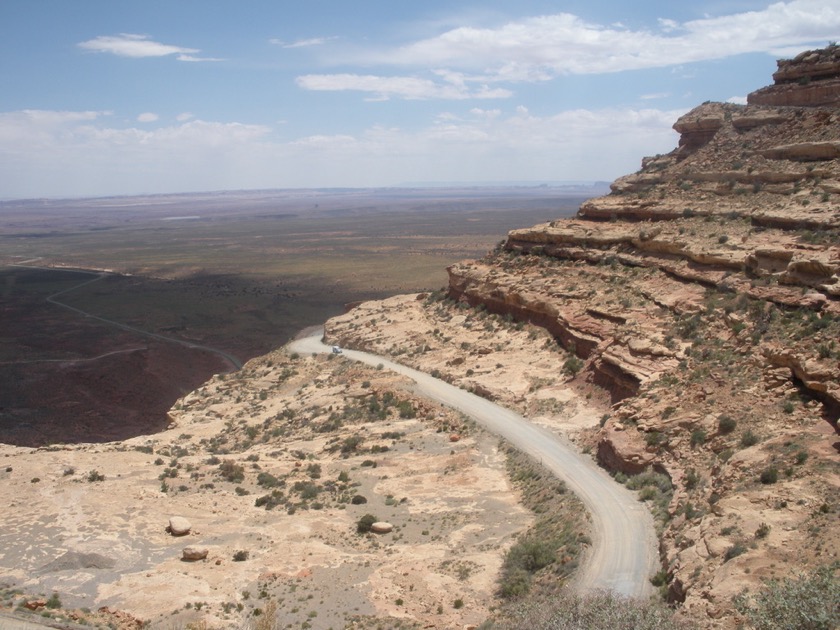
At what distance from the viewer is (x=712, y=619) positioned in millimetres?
12000

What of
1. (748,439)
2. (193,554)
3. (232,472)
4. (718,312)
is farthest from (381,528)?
(718,312)

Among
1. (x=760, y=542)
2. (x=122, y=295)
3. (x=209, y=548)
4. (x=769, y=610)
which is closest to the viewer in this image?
(x=769, y=610)

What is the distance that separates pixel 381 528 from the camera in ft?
68.0

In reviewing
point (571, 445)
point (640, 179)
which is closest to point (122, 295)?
point (640, 179)

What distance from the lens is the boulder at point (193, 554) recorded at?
60.2 ft

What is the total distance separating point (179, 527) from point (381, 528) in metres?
5.60

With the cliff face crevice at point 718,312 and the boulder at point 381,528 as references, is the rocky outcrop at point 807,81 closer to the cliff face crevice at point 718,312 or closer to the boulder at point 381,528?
the cliff face crevice at point 718,312

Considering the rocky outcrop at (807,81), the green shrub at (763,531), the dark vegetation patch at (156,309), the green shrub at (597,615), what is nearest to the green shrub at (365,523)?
the green shrub at (597,615)

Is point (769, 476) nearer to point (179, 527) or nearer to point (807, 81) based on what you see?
point (179, 527)

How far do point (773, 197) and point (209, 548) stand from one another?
27892 millimetres

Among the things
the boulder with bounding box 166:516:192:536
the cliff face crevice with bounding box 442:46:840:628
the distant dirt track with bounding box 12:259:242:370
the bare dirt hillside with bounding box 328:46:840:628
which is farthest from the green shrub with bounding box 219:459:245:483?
the distant dirt track with bounding box 12:259:242:370

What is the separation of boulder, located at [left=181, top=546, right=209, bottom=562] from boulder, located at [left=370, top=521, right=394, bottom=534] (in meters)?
4.79

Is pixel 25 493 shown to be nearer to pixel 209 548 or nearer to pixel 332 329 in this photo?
pixel 209 548

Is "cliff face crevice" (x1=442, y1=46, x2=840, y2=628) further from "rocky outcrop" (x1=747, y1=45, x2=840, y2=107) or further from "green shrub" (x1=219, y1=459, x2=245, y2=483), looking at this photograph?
"green shrub" (x1=219, y1=459, x2=245, y2=483)
